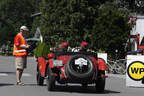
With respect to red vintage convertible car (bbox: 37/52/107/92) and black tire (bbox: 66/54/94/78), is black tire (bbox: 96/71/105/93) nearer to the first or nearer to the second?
red vintage convertible car (bbox: 37/52/107/92)

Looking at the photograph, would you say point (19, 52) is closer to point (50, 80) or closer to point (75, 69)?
point (50, 80)

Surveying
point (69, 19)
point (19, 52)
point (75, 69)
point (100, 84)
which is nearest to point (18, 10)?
point (69, 19)

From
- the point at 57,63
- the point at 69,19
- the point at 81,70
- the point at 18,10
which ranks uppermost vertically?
the point at 18,10

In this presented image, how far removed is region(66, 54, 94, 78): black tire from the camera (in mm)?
13234

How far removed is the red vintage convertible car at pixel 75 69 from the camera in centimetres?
1327

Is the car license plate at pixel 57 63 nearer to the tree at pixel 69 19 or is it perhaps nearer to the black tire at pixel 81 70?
the black tire at pixel 81 70

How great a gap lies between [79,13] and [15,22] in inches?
2395

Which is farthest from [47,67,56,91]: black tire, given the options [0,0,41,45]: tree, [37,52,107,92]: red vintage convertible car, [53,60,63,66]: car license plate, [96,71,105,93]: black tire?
[0,0,41,45]: tree

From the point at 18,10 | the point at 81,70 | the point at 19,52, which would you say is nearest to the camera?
the point at 81,70

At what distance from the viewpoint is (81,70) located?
1340 cm

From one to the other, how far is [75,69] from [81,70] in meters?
0.16

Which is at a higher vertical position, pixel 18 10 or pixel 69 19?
pixel 18 10

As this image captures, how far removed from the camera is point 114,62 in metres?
27.6

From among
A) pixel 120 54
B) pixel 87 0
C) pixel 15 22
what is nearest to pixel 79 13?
pixel 87 0
